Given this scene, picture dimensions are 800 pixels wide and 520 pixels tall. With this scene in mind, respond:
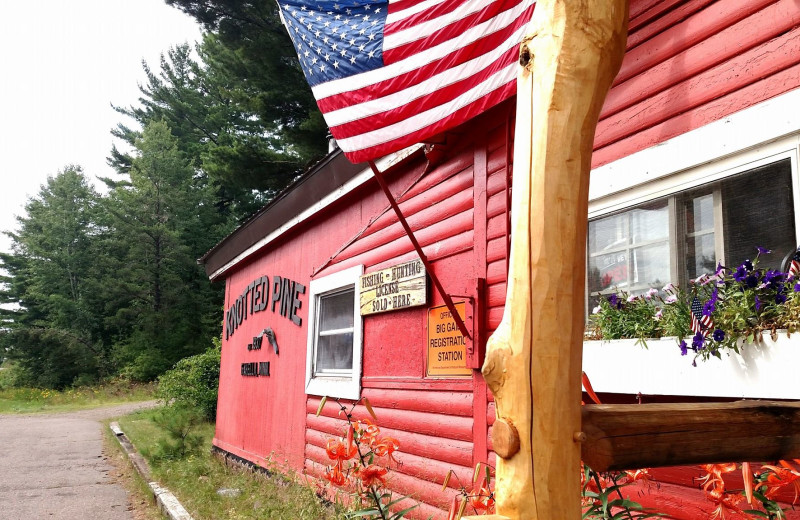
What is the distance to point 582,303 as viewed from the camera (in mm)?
1618

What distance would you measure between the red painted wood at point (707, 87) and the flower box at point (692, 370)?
3.39 feet

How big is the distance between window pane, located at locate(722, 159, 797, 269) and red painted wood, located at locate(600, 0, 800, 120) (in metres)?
0.44

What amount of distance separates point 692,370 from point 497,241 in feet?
5.76

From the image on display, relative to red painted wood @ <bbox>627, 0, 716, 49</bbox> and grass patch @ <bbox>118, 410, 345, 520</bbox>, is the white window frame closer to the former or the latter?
grass patch @ <bbox>118, 410, 345, 520</bbox>

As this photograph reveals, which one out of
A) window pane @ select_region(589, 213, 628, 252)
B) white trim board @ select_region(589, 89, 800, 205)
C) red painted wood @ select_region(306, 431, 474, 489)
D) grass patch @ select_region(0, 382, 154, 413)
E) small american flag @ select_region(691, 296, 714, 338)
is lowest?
grass patch @ select_region(0, 382, 154, 413)

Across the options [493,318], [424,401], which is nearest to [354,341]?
[424,401]

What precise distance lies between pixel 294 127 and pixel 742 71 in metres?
16.8

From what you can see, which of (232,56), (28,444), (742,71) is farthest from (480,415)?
(232,56)

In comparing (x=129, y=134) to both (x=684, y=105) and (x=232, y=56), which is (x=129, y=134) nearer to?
(x=232, y=56)

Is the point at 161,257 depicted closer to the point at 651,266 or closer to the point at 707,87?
the point at 651,266

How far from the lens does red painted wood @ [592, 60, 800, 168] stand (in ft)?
7.98

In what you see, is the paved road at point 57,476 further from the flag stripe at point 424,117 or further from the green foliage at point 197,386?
the flag stripe at point 424,117

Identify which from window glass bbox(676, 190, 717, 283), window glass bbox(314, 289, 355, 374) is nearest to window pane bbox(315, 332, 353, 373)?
window glass bbox(314, 289, 355, 374)

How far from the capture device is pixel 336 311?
655 cm
